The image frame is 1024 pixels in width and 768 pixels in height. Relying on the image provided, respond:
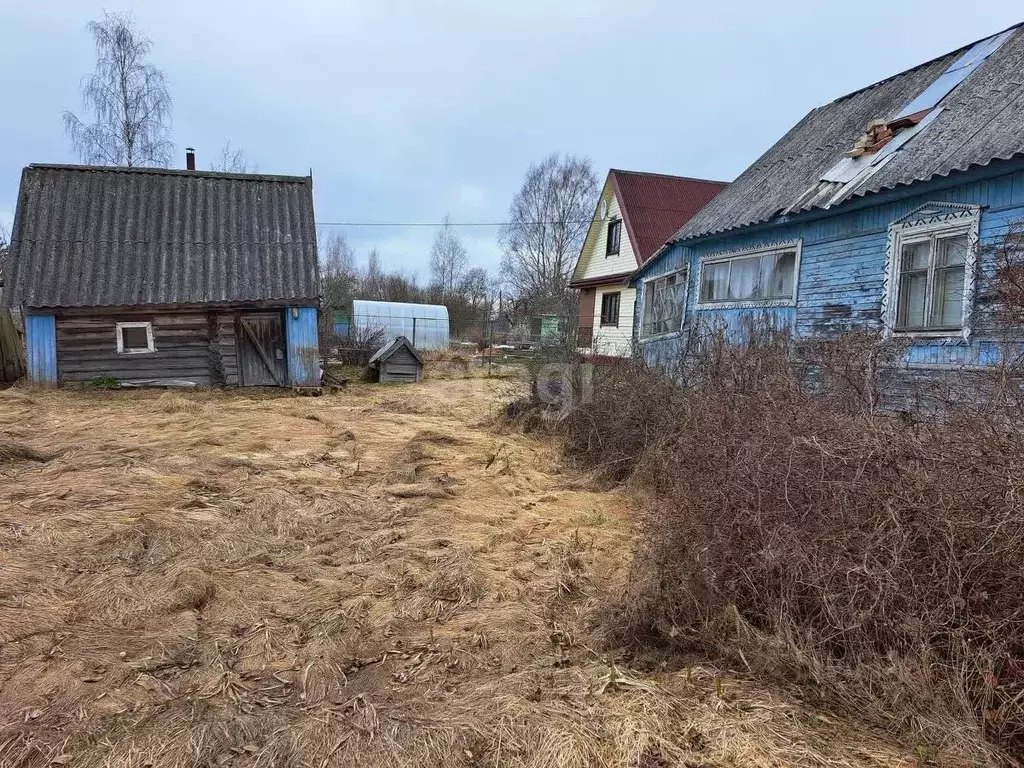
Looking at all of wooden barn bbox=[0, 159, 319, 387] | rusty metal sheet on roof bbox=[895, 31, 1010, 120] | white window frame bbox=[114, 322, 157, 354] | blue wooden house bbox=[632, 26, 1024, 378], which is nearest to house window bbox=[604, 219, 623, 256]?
blue wooden house bbox=[632, 26, 1024, 378]

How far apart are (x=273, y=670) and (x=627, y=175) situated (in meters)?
21.3

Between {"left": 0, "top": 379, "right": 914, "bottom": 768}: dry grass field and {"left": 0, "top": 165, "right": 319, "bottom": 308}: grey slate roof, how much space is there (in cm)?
775

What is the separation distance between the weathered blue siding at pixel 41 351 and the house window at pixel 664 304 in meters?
13.6

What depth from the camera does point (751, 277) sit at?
10.5 meters

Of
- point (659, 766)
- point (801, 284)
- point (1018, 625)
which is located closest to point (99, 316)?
point (801, 284)

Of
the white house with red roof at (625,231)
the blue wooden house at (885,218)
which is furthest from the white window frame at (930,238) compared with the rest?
the white house with red roof at (625,231)

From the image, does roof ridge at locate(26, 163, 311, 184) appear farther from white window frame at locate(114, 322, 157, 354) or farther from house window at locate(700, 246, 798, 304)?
house window at locate(700, 246, 798, 304)

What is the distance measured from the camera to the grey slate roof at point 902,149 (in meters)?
7.15

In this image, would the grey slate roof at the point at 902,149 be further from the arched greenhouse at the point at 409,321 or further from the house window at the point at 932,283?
the arched greenhouse at the point at 409,321

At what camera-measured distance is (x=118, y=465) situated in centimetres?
675

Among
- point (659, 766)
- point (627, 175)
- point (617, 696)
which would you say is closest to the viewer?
point (659, 766)

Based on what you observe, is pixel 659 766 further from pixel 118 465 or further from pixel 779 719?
pixel 118 465

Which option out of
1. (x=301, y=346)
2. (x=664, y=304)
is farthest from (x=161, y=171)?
(x=664, y=304)

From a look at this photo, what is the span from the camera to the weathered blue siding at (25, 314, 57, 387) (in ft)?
43.5
